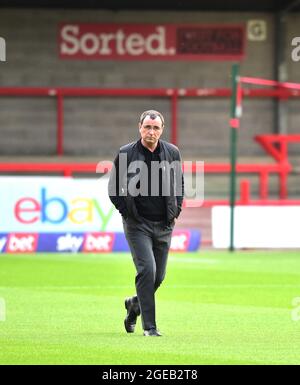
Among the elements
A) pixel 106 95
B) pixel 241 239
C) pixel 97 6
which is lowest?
pixel 241 239

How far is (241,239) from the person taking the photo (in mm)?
26562

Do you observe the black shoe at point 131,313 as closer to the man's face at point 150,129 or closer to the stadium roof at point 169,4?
the man's face at point 150,129

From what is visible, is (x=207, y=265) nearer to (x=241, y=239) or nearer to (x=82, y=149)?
→ (x=241, y=239)

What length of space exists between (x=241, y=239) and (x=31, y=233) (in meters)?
4.27

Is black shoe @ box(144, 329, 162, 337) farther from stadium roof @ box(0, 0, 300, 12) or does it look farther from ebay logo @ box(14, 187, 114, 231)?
stadium roof @ box(0, 0, 300, 12)

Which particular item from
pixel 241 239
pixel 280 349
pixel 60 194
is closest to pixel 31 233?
pixel 60 194

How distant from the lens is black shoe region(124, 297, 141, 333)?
517 inches

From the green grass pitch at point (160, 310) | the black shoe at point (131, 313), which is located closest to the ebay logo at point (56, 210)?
the green grass pitch at point (160, 310)

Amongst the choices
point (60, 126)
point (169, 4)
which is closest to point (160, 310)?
point (60, 126)

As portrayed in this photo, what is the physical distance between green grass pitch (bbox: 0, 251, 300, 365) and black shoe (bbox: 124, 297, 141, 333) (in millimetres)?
129

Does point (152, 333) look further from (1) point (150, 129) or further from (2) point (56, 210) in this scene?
(2) point (56, 210)

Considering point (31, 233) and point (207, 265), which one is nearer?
point (207, 265)

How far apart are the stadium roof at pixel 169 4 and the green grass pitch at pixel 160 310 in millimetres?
12510

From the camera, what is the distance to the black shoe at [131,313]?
517 inches
